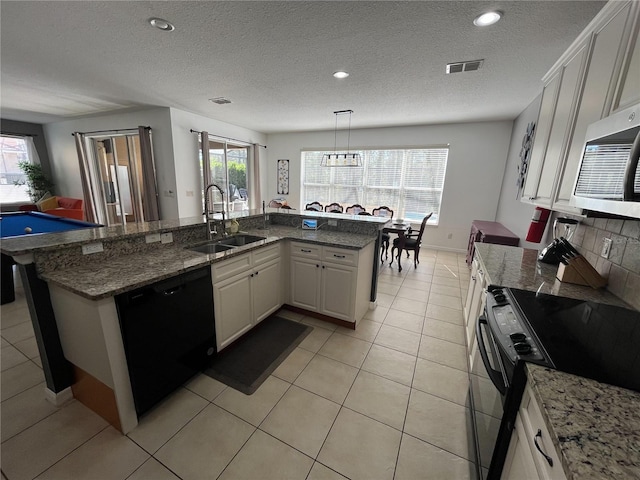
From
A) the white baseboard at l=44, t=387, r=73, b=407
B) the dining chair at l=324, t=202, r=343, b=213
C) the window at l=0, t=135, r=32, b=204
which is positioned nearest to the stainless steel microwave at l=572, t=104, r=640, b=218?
the white baseboard at l=44, t=387, r=73, b=407

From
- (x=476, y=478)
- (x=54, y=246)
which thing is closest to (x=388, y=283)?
(x=476, y=478)

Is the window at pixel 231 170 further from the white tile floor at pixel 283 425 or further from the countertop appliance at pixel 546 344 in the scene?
the countertop appliance at pixel 546 344

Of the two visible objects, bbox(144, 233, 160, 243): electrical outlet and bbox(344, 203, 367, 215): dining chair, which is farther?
bbox(344, 203, 367, 215): dining chair

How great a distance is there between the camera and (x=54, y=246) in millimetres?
1513

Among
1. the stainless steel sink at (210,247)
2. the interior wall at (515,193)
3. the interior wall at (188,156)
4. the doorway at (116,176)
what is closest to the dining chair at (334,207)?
the interior wall at (188,156)

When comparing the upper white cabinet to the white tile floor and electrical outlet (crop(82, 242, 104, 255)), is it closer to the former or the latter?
the white tile floor

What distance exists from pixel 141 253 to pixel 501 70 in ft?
12.7

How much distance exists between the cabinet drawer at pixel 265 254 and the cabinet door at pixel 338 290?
51 centimetres

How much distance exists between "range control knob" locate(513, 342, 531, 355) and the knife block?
1.09 m

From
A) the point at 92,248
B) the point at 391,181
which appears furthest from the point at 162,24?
the point at 391,181

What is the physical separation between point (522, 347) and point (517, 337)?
2.7 inches

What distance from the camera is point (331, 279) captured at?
2537 mm

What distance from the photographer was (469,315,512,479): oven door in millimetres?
1019

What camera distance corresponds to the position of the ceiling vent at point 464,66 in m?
2.52
